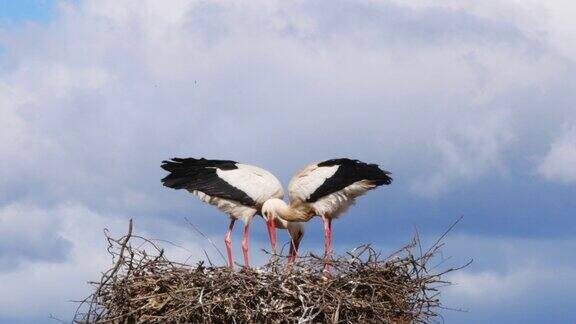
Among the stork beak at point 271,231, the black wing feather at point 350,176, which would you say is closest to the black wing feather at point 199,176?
the stork beak at point 271,231

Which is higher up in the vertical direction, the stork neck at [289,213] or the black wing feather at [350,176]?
the black wing feather at [350,176]

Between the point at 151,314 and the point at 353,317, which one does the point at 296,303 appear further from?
the point at 151,314

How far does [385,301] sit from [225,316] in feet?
4.92

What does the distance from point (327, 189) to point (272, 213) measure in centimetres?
80

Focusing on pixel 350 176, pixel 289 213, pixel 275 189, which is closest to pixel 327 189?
pixel 350 176

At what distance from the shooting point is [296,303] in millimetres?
11031

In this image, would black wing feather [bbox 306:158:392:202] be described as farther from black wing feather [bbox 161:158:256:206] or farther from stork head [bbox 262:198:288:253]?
black wing feather [bbox 161:158:256:206]

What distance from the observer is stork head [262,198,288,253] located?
558 inches

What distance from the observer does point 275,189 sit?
47.0ft

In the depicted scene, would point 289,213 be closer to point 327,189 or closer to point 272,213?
point 272,213

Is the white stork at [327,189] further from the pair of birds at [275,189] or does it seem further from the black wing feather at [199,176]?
the black wing feather at [199,176]

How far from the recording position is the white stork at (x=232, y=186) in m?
14.3

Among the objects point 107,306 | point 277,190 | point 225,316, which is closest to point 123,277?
point 107,306

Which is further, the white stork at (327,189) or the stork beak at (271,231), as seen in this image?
the stork beak at (271,231)
